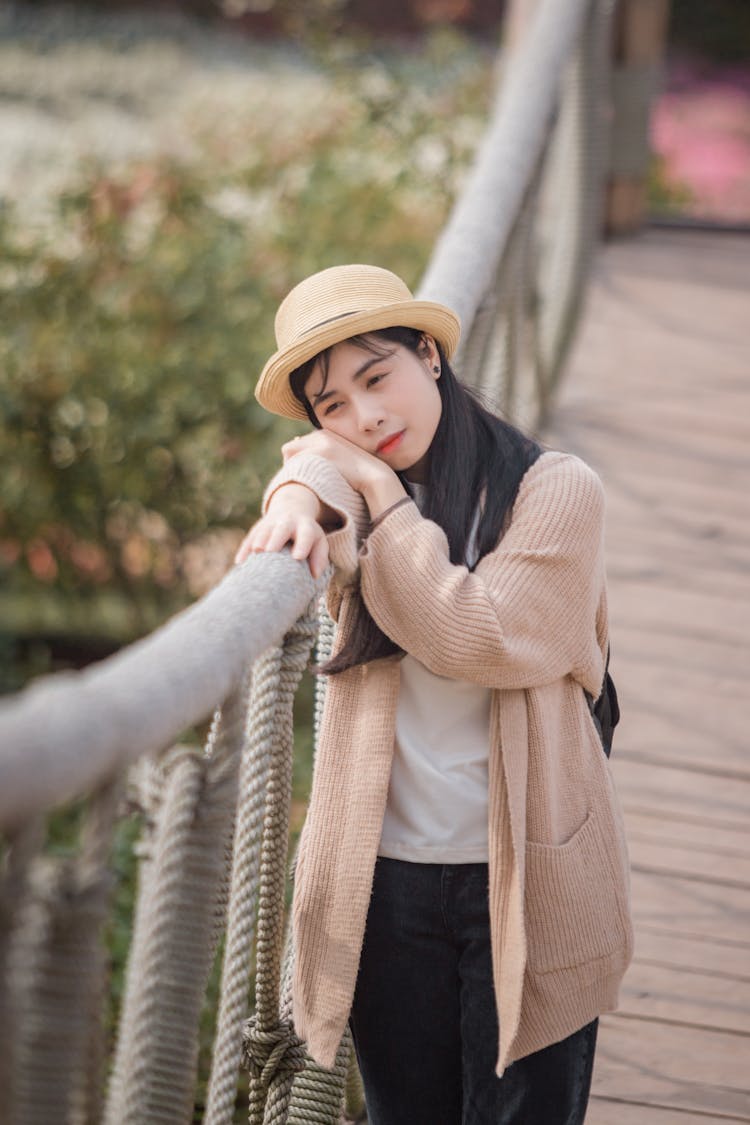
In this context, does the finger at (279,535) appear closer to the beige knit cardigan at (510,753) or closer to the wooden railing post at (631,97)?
the beige knit cardigan at (510,753)

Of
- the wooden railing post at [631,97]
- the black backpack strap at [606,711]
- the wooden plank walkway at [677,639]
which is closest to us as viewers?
the black backpack strap at [606,711]

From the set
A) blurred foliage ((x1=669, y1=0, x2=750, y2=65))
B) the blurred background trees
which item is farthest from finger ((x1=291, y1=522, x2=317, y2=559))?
blurred foliage ((x1=669, y1=0, x2=750, y2=65))

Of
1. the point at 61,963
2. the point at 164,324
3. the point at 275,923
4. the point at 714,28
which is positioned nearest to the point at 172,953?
the point at 61,963

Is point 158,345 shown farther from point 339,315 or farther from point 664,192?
point 339,315

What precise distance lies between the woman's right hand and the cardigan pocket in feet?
1.19

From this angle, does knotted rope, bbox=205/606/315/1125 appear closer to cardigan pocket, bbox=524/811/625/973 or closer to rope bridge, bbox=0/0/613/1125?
rope bridge, bbox=0/0/613/1125

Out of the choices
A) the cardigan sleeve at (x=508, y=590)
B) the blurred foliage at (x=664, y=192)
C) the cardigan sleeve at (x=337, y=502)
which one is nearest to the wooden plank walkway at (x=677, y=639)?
the cardigan sleeve at (x=508, y=590)

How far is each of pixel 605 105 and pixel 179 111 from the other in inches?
302

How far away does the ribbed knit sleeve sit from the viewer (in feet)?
4.82

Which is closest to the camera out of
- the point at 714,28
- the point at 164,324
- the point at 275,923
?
the point at 275,923

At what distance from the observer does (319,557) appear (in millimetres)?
1433

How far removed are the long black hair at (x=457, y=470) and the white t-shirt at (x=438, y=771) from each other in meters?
0.02

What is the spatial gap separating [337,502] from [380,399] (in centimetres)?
13

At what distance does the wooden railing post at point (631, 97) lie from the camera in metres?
4.63
